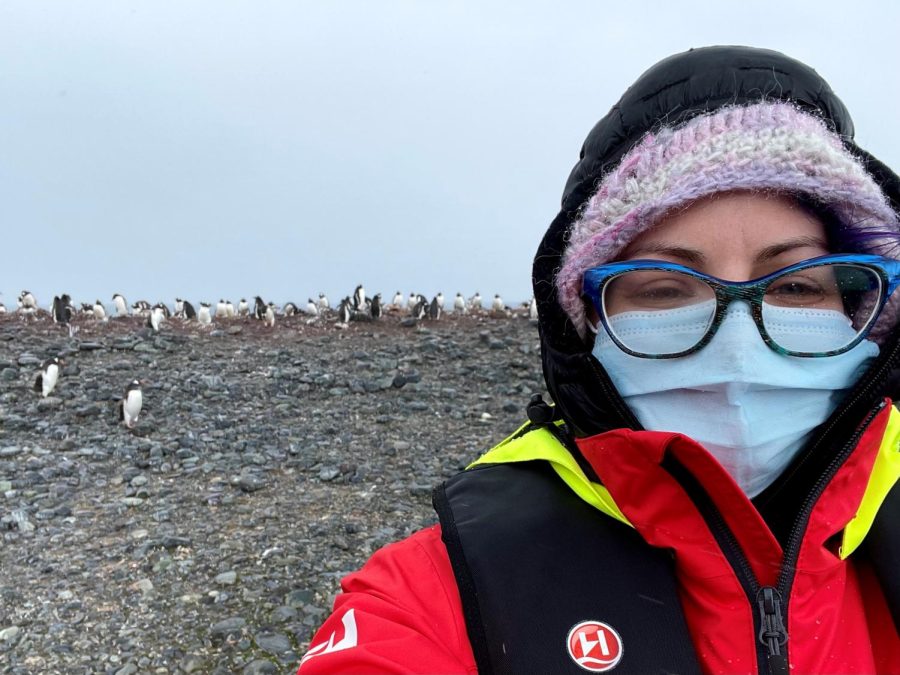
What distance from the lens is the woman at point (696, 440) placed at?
1.23m

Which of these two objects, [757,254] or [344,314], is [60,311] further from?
[757,254]

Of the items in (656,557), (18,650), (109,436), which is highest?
(656,557)

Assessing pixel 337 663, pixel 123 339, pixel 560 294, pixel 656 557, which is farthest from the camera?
pixel 123 339

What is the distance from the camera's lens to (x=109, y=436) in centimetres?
853

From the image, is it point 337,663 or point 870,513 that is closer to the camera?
point 337,663

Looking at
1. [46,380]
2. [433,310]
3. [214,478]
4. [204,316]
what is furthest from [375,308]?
[214,478]

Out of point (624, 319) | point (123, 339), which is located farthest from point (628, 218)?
point (123, 339)

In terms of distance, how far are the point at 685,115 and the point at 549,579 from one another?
122 centimetres

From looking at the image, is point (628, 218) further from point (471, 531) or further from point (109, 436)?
point (109, 436)

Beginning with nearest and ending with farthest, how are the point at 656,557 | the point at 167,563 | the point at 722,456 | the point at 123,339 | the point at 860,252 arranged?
the point at 656,557 < the point at 722,456 < the point at 860,252 < the point at 167,563 < the point at 123,339

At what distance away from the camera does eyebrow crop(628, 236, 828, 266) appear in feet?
4.71

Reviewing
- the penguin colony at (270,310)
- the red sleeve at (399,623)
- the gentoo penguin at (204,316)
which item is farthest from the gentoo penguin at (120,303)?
the red sleeve at (399,623)

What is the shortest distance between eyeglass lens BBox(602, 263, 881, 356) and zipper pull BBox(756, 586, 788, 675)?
609 millimetres

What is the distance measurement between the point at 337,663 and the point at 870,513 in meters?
1.29
